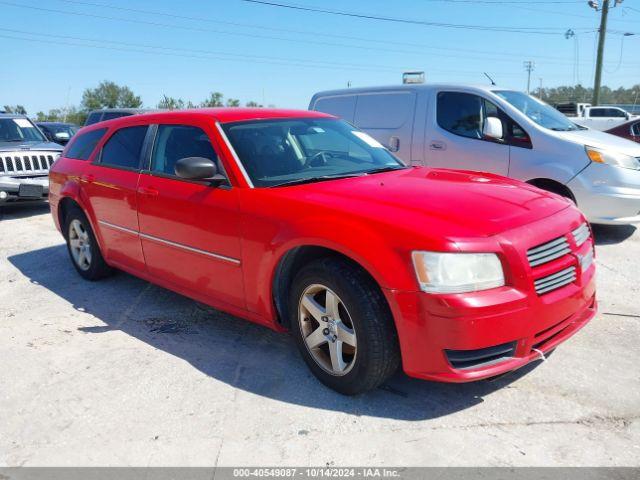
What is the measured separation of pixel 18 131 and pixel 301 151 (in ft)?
27.2

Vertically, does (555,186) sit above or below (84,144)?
below

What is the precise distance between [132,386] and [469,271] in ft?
7.16

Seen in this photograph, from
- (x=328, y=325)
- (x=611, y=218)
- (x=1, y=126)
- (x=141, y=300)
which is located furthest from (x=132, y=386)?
(x=1, y=126)

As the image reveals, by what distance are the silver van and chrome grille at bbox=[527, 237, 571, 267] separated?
360 centimetres

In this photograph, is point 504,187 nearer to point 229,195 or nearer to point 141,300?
point 229,195

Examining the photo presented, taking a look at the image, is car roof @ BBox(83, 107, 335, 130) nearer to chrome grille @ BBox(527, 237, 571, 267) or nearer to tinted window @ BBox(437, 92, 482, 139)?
chrome grille @ BBox(527, 237, 571, 267)

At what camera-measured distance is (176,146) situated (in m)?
4.32

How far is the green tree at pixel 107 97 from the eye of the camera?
52.0 m

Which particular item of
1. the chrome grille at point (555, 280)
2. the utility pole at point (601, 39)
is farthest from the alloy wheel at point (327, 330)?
the utility pole at point (601, 39)

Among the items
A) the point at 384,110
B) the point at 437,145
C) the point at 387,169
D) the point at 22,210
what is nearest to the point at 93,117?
the point at 22,210

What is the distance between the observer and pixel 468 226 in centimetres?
287

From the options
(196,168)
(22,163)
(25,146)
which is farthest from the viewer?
(25,146)

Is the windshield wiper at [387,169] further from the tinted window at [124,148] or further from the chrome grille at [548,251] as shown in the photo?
the tinted window at [124,148]

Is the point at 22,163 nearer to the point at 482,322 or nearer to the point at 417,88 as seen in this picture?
the point at 417,88
